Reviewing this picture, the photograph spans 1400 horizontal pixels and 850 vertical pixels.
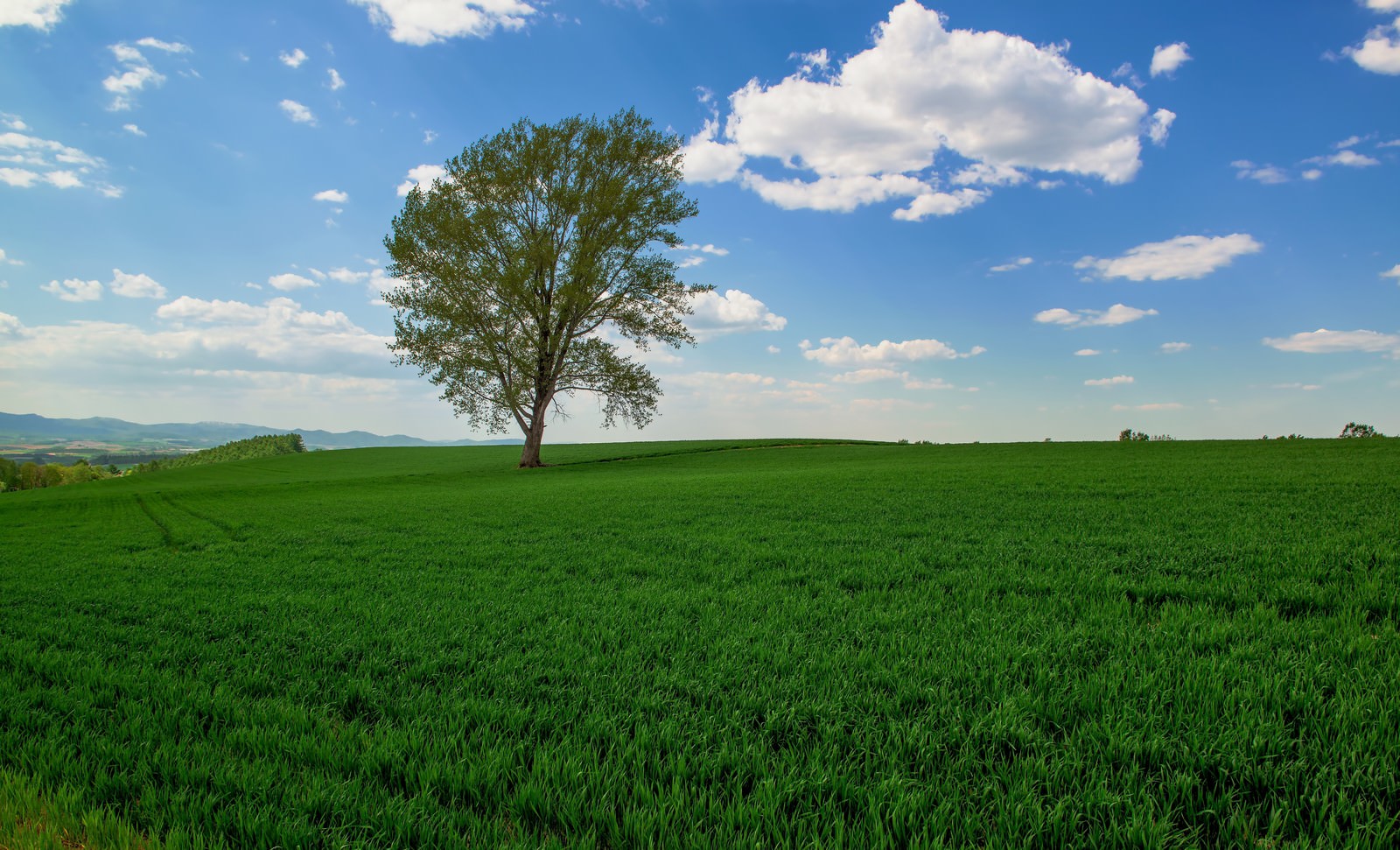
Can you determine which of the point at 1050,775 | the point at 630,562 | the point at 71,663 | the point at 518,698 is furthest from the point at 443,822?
the point at 630,562

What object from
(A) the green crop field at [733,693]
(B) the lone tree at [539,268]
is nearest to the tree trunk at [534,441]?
(B) the lone tree at [539,268]

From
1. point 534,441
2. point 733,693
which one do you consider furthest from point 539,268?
point 733,693

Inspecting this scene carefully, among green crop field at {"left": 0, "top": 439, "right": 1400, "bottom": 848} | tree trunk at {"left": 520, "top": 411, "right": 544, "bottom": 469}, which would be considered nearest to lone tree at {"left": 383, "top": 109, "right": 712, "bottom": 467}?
tree trunk at {"left": 520, "top": 411, "right": 544, "bottom": 469}

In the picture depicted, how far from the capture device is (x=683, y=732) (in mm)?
3277

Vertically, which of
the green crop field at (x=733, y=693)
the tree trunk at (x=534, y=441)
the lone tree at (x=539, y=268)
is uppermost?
the lone tree at (x=539, y=268)

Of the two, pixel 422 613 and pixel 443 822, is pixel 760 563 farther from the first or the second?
pixel 443 822

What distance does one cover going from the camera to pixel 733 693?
3732 millimetres

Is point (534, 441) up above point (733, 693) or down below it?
above

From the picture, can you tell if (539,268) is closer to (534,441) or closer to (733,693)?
(534,441)

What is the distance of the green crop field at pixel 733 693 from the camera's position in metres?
2.61

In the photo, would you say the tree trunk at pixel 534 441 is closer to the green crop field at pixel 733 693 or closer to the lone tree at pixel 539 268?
the lone tree at pixel 539 268

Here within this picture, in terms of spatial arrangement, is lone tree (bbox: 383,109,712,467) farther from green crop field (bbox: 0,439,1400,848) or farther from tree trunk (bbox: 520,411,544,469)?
green crop field (bbox: 0,439,1400,848)

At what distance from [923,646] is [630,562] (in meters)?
4.35

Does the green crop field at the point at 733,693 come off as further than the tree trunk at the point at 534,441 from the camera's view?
No
